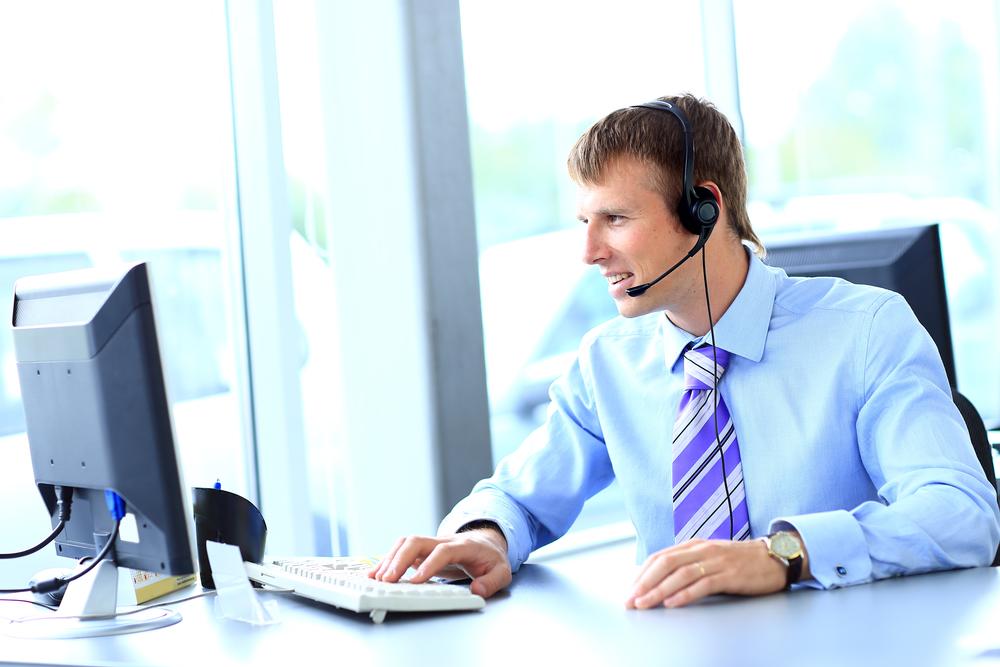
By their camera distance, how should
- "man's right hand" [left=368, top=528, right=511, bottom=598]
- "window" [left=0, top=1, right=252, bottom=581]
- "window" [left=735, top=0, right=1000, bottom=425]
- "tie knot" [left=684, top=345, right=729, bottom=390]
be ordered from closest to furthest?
"man's right hand" [left=368, top=528, right=511, bottom=598]
"tie knot" [left=684, top=345, right=729, bottom=390]
"window" [left=0, top=1, right=252, bottom=581]
"window" [left=735, top=0, right=1000, bottom=425]

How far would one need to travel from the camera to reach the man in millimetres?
1250

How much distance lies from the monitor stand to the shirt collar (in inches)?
33.0

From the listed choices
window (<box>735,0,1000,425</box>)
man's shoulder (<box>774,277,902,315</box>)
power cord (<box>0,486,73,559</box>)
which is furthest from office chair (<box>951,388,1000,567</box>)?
window (<box>735,0,1000,425</box>)

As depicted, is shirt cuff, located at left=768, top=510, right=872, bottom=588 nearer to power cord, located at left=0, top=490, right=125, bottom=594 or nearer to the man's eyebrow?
the man's eyebrow

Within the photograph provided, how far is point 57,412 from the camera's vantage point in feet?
4.62

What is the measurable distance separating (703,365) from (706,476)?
0.17 metres

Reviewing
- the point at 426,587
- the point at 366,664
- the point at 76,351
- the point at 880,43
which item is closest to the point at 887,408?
the point at 426,587

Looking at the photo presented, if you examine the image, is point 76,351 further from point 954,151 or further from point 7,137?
point 954,151

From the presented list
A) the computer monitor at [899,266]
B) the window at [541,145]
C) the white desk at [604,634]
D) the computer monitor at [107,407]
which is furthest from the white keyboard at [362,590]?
the window at [541,145]

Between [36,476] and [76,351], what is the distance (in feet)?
0.87

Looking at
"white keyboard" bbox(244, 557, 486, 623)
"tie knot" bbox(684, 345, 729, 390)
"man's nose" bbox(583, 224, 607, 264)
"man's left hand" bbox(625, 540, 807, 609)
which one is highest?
"man's nose" bbox(583, 224, 607, 264)

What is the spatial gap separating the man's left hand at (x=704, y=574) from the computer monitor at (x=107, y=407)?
22.2 inches

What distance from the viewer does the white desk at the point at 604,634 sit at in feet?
3.32

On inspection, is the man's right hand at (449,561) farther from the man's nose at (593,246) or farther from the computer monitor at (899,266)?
the computer monitor at (899,266)
